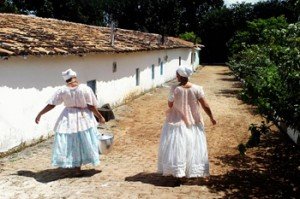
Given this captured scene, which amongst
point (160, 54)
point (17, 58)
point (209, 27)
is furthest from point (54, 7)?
point (17, 58)

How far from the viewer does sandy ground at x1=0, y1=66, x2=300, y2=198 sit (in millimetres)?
5941

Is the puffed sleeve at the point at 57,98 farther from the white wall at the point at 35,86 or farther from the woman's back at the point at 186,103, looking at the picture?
the white wall at the point at 35,86

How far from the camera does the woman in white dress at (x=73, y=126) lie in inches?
245

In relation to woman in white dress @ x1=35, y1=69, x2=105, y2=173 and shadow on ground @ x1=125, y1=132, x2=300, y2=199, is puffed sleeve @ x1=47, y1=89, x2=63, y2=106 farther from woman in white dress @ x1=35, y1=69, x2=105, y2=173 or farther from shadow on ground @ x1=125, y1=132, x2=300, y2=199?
shadow on ground @ x1=125, y1=132, x2=300, y2=199

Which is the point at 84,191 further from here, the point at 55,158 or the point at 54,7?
the point at 54,7

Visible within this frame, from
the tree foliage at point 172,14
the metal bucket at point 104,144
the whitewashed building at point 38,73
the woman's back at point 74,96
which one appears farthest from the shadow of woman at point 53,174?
the tree foliage at point 172,14

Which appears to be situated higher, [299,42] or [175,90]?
[299,42]

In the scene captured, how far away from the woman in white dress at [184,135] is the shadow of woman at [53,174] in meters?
1.68

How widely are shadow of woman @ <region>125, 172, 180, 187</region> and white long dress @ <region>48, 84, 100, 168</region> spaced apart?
88cm

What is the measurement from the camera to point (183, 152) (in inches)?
227

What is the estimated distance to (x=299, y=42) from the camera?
5.02 meters

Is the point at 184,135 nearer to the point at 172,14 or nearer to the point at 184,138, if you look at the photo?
the point at 184,138

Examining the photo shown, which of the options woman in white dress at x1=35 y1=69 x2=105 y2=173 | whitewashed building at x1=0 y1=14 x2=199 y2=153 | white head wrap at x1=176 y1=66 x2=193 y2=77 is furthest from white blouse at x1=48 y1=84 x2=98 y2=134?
whitewashed building at x1=0 y1=14 x2=199 y2=153

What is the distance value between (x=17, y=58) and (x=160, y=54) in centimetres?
1604
